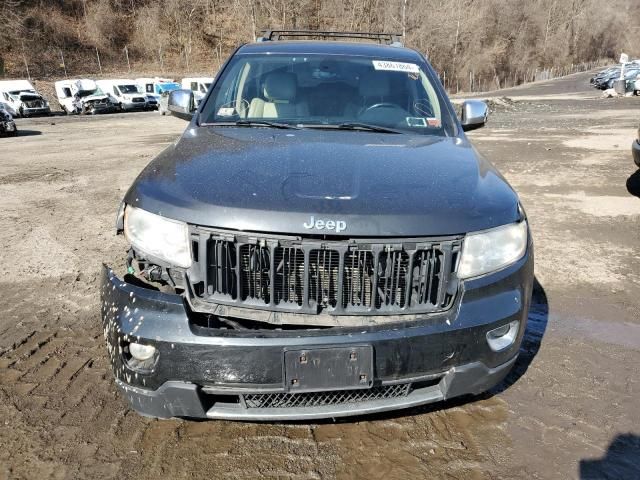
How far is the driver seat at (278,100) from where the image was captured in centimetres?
345

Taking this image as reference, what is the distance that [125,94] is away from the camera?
35406 mm

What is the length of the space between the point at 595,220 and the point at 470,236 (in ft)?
15.9

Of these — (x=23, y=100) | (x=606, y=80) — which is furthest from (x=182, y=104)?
(x=606, y=80)

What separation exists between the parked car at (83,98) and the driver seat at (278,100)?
108ft

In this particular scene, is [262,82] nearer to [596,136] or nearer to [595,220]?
[595,220]

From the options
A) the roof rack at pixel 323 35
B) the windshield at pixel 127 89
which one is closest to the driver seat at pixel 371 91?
the roof rack at pixel 323 35

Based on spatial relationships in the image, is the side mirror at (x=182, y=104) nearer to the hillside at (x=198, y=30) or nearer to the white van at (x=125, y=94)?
the white van at (x=125, y=94)

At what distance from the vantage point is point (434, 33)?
201 feet

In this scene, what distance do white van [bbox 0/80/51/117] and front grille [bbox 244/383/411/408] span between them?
35371 mm

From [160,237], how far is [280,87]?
5.85 feet

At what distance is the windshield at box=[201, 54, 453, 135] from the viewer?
3.40 m

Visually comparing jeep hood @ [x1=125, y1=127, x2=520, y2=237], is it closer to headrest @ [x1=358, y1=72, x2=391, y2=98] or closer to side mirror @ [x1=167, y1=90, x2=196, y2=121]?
headrest @ [x1=358, y1=72, x2=391, y2=98]

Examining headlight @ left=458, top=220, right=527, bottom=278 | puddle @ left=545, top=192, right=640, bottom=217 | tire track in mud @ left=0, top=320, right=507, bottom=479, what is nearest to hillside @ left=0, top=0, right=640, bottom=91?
puddle @ left=545, top=192, right=640, bottom=217

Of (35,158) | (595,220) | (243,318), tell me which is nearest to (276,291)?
(243,318)
